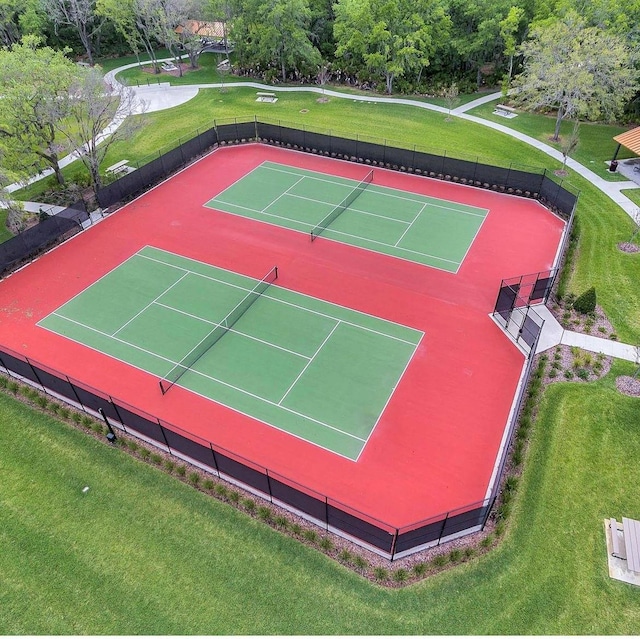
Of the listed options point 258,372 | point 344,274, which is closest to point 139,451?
point 258,372

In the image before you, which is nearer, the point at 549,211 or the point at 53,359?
the point at 53,359

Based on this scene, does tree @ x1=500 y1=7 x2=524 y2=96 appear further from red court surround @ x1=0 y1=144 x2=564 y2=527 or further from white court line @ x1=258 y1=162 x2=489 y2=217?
white court line @ x1=258 y1=162 x2=489 y2=217

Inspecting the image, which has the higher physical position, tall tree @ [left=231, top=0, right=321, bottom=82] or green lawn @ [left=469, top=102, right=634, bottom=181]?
tall tree @ [left=231, top=0, right=321, bottom=82]

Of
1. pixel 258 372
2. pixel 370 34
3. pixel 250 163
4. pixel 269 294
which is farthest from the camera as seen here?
pixel 370 34

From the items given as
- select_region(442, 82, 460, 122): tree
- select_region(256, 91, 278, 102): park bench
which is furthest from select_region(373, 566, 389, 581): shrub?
select_region(256, 91, 278, 102): park bench

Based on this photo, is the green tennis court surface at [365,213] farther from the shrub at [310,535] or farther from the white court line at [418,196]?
the shrub at [310,535]

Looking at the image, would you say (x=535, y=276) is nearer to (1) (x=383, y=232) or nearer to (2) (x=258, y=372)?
(1) (x=383, y=232)
